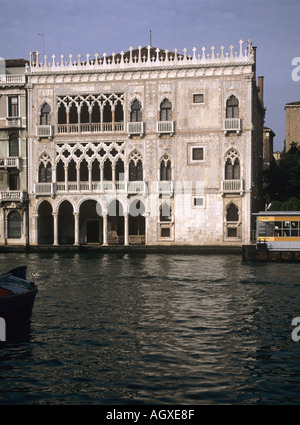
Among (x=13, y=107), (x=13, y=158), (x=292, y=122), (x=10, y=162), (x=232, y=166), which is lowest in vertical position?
(x=232, y=166)

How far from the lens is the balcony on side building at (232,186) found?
114 ft

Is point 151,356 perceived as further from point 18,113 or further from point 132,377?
point 18,113

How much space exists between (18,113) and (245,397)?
32.1 meters

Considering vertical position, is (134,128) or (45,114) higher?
(45,114)

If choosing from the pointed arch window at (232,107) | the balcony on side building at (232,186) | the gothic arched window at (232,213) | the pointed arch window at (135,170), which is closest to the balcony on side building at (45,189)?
the pointed arch window at (135,170)

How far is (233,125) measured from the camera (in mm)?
34875

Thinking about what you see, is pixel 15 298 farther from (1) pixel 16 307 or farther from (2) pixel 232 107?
(2) pixel 232 107

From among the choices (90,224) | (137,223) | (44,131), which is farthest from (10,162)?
(137,223)

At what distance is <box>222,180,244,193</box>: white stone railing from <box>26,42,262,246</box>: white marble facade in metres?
0.07

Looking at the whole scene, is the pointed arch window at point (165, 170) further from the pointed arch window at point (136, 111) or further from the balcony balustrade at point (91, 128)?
the balcony balustrade at point (91, 128)

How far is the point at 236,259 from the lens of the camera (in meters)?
30.9

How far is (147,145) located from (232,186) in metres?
5.86

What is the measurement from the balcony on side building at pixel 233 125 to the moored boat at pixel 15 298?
2301 cm

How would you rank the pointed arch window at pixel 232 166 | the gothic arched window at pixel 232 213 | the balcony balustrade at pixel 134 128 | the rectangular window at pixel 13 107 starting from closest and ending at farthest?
the pointed arch window at pixel 232 166 → the gothic arched window at pixel 232 213 → the balcony balustrade at pixel 134 128 → the rectangular window at pixel 13 107
